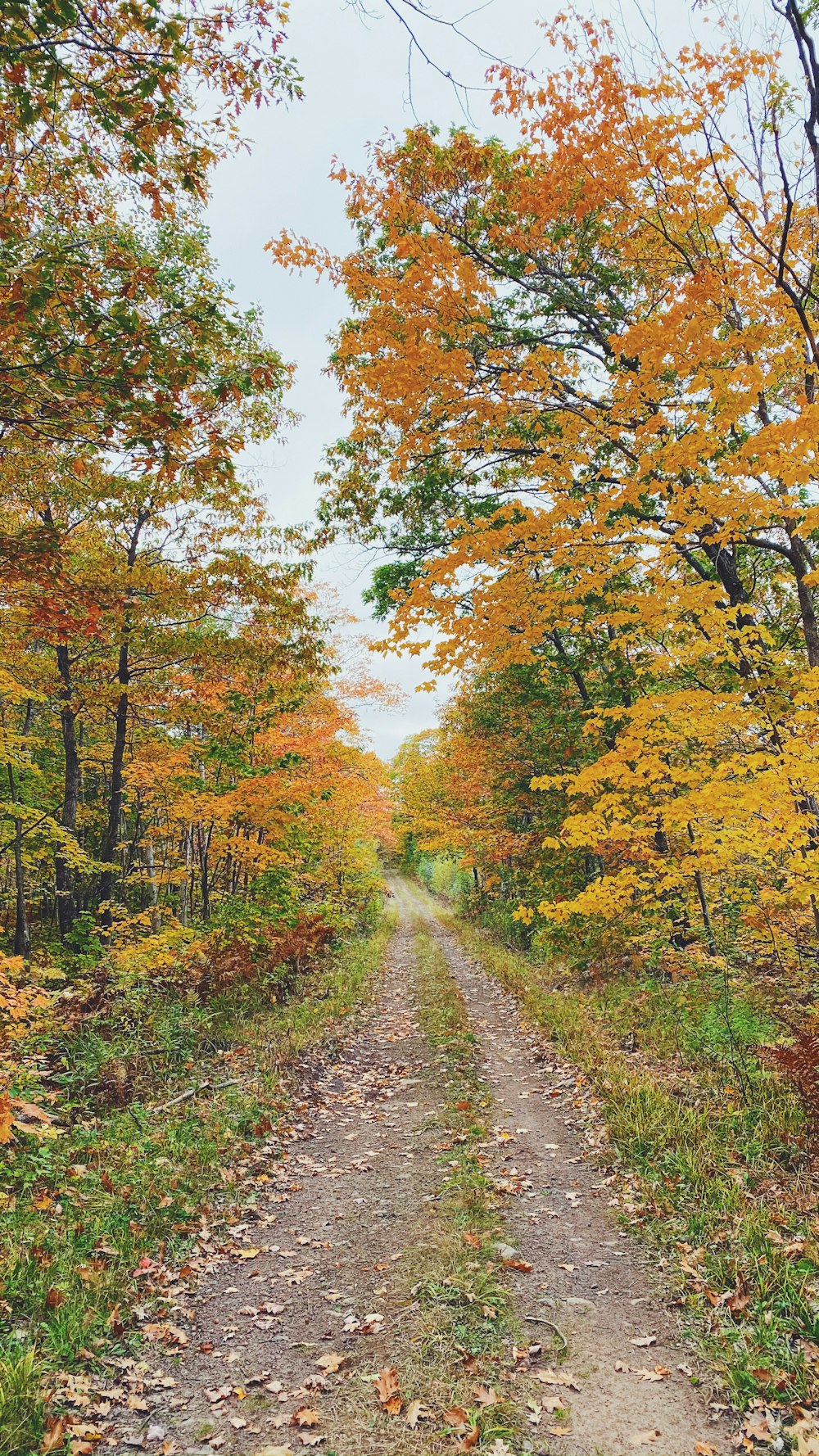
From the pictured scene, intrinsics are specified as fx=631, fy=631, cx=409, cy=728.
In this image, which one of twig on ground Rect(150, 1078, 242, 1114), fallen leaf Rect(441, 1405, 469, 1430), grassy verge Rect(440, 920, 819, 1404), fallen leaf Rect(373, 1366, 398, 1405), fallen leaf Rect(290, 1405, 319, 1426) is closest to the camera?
fallen leaf Rect(441, 1405, 469, 1430)

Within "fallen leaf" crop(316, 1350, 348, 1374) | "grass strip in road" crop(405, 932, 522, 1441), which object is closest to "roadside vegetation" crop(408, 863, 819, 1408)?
"grass strip in road" crop(405, 932, 522, 1441)

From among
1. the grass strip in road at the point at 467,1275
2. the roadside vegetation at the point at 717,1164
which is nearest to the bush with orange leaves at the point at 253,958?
the grass strip in road at the point at 467,1275

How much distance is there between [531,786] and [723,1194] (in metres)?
4.38

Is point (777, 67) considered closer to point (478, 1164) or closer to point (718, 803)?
point (718, 803)

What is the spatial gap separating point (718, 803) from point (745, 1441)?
3.95 meters

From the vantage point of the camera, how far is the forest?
350 cm

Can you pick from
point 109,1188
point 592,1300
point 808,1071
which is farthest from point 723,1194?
point 109,1188

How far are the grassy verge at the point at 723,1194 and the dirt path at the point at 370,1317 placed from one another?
0.26m

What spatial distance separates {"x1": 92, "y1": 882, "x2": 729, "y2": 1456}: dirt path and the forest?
0.10ft

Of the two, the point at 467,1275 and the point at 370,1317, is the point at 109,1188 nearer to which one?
the point at 370,1317

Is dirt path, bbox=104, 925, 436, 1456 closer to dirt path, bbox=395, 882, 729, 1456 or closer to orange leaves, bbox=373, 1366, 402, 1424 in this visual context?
orange leaves, bbox=373, 1366, 402, 1424

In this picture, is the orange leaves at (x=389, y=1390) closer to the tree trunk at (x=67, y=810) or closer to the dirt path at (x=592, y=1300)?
the dirt path at (x=592, y=1300)

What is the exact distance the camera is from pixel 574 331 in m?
8.20

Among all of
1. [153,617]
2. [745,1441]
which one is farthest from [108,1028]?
[745,1441]
